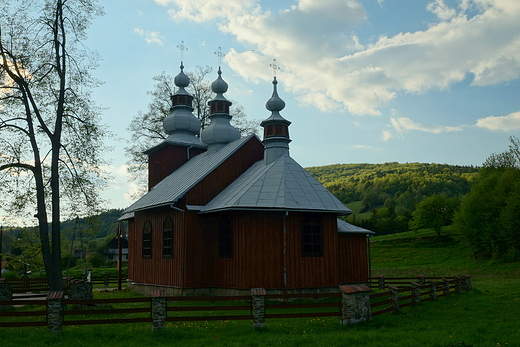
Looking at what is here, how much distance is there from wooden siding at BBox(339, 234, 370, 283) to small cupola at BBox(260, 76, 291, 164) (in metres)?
4.40

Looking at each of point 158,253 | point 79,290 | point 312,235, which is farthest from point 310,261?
point 79,290

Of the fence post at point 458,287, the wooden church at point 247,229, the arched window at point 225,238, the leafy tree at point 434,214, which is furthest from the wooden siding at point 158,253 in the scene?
the leafy tree at point 434,214

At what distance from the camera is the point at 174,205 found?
18266 millimetres

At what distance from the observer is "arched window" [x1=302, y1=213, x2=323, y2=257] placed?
17.0 metres

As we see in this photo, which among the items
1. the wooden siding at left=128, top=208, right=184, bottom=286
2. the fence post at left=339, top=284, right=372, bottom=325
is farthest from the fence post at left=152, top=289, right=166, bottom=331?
the wooden siding at left=128, top=208, right=184, bottom=286

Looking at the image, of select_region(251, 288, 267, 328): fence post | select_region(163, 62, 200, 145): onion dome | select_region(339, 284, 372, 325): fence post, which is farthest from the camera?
select_region(163, 62, 200, 145): onion dome

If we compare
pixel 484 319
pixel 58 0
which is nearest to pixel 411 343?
pixel 484 319

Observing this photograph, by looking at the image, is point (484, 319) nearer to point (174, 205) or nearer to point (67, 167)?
point (174, 205)

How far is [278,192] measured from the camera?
16953 millimetres

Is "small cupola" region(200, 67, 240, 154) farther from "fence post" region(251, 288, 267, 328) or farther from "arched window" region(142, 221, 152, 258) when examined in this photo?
"fence post" region(251, 288, 267, 328)

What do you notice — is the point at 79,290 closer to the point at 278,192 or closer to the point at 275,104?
the point at 278,192

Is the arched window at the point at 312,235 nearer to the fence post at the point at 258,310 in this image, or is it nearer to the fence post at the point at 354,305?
the fence post at the point at 354,305

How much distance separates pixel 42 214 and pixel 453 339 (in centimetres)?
1218

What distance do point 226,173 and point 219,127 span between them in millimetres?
4589
